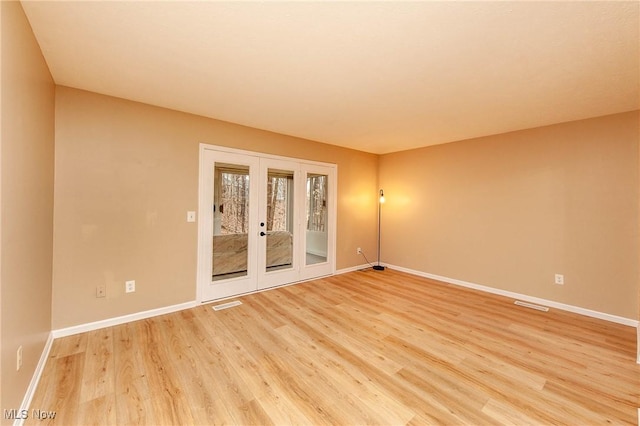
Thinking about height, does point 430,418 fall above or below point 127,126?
below

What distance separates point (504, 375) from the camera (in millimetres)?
2084

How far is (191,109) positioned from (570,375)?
4563 millimetres

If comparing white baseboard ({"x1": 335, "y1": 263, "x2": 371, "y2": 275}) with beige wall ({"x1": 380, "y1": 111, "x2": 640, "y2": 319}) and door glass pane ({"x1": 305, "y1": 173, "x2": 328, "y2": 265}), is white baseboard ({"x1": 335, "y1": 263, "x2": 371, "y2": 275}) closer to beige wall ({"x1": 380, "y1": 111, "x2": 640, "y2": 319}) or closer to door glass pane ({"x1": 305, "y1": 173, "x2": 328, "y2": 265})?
door glass pane ({"x1": 305, "y1": 173, "x2": 328, "y2": 265})

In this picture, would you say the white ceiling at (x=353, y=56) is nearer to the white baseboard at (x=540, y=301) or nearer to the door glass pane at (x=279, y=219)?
the door glass pane at (x=279, y=219)

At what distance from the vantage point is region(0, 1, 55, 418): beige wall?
1.39 metres

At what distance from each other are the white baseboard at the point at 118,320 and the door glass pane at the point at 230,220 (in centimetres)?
55

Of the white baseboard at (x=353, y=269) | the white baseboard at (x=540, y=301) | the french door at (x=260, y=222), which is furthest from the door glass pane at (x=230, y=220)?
the white baseboard at (x=540, y=301)

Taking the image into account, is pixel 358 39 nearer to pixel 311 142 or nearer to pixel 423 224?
pixel 311 142

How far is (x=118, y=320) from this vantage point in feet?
9.45

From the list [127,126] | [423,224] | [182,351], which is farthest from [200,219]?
[423,224]

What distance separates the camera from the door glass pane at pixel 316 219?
4703 mm

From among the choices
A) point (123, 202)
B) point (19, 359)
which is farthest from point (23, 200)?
point (123, 202)

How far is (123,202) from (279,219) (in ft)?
6.77

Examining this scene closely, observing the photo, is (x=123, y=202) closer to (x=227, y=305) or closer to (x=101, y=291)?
(x=101, y=291)
